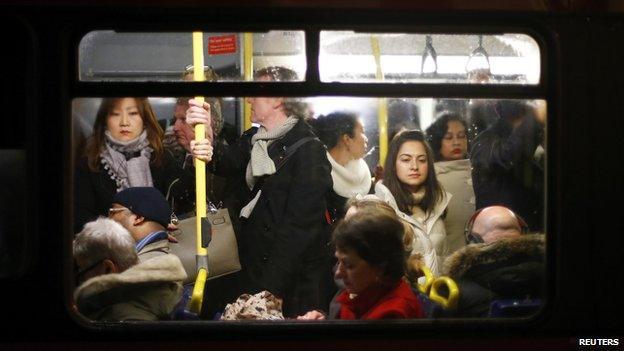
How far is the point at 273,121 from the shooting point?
14.3 ft

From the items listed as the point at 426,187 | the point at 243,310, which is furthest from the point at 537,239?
the point at 243,310

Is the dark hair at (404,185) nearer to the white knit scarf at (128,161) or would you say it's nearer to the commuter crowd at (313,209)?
the commuter crowd at (313,209)

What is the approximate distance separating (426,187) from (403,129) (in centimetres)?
31

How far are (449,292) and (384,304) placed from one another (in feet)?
0.99

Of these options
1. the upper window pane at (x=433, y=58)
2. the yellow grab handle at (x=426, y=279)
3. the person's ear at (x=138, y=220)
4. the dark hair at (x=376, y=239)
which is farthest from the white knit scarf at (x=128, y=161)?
the yellow grab handle at (x=426, y=279)

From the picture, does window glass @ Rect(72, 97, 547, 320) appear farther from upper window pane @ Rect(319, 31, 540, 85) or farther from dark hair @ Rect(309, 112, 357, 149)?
upper window pane @ Rect(319, 31, 540, 85)

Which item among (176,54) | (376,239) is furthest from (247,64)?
(376,239)

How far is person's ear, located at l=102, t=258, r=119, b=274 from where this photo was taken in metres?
3.79

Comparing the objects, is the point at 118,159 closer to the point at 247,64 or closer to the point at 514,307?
the point at 247,64

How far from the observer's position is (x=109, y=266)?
3.82 metres

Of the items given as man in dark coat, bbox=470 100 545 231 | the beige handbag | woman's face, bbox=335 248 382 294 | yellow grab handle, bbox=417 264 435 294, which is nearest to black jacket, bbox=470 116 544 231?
man in dark coat, bbox=470 100 545 231

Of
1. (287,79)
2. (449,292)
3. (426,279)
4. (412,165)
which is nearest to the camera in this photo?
(287,79)

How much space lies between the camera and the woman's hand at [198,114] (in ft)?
14.1

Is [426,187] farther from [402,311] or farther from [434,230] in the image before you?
[402,311]
